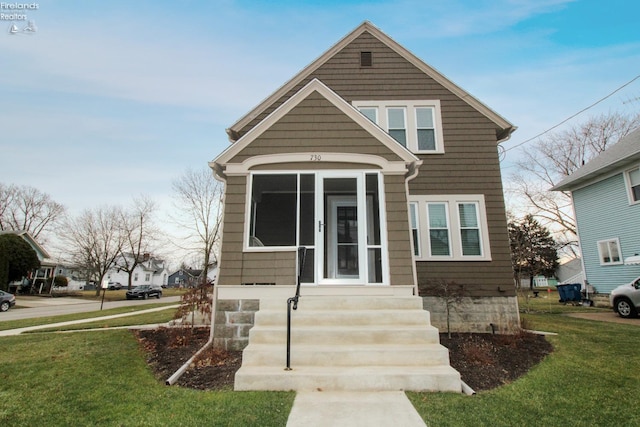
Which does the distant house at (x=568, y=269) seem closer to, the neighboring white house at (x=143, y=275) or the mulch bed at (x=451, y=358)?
the mulch bed at (x=451, y=358)

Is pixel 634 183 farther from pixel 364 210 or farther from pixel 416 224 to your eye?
pixel 364 210

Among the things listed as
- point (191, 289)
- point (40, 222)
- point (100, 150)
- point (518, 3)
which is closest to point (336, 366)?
point (191, 289)

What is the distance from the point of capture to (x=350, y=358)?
13.6 ft

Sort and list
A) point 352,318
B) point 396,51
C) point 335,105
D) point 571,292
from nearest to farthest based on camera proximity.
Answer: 1. point 352,318
2. point 335,105
3. point 396,51
4. point 571,292

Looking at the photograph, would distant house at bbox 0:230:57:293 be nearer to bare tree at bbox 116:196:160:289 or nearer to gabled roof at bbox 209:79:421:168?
bare tree at bbox 116:196:160:289

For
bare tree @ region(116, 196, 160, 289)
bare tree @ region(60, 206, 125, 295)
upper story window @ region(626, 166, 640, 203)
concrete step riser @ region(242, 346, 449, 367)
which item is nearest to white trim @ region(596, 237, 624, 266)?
upper story window @ region(626, 166, 640, 203)

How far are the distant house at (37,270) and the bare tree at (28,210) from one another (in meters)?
6.67

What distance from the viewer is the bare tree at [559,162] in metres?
24.2

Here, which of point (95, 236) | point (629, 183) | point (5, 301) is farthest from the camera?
point (95, 236)

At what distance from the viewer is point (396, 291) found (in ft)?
19.0

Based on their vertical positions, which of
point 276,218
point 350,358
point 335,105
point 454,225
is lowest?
point 350,358

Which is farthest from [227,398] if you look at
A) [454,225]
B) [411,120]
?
[411,120]

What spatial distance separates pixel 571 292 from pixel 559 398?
679 inches

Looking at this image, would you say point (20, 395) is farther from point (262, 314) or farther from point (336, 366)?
point (336, 366)
